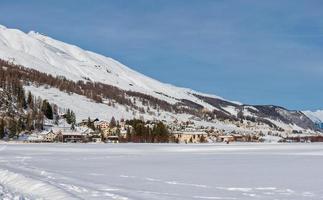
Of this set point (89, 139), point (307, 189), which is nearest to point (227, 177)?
point (307, 189)

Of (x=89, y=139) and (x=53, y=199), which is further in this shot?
(x=89, y=139)

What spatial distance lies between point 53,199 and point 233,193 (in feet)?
26.7

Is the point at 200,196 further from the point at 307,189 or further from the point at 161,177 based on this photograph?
the point at 161,177

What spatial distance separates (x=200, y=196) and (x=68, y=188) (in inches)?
251

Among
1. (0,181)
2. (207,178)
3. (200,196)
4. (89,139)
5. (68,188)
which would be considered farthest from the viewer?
(89,139)

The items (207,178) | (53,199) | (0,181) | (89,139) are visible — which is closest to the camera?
(53,199)

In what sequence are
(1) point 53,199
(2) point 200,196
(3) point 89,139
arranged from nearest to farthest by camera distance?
(1) point 53,199, (2) point 200,196, (3) point 89,139

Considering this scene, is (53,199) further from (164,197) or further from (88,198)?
(164,197)

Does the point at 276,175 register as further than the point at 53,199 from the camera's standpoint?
Yes

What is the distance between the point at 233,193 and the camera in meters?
26.0

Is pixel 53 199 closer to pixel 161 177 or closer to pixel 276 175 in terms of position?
pixel 161 177

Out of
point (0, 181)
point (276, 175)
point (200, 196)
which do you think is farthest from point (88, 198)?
point (276, 175)

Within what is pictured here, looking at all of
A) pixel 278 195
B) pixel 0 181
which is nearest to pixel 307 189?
pixel 278 195

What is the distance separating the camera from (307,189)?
89.6 feet
